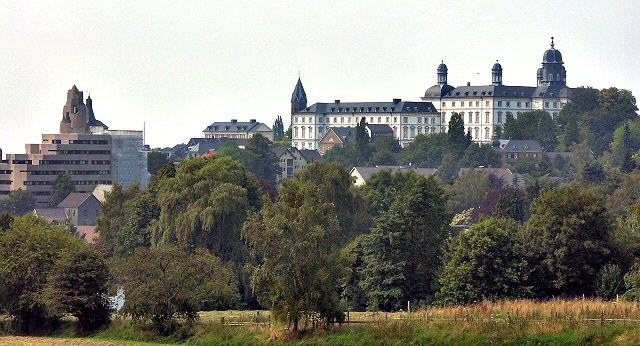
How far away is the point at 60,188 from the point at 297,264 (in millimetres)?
125634

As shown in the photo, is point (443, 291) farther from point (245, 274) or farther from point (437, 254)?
point (245, 274)

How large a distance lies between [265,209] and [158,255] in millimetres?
5703

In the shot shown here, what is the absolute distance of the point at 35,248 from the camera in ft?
258

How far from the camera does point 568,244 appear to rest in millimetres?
78375

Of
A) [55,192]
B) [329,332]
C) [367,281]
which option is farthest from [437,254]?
[55,192]

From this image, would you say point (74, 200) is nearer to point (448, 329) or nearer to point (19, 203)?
point (19, 203)

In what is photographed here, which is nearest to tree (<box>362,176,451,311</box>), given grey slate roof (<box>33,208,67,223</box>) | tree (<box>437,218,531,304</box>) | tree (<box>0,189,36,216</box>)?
tree (<box>437,218,531,304</box>)

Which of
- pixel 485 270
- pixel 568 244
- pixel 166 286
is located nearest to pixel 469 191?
pixel 568 244

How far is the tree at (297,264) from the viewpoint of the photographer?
226ft

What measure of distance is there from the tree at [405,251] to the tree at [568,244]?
206 inches

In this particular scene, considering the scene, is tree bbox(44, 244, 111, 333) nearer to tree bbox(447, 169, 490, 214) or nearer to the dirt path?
the dirt path

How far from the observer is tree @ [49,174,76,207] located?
189 meters

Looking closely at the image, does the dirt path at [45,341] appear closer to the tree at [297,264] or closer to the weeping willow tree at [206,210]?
the tree at [297,264]

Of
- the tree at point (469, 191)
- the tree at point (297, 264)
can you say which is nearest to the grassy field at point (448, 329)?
the tree at point (297, 264)
